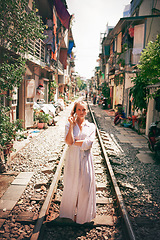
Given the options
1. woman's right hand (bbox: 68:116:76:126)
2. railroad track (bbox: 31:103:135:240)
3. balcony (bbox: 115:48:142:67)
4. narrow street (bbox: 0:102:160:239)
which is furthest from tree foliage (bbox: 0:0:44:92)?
balcony (bbox: 115:48:142:67)

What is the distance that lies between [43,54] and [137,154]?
10241mm

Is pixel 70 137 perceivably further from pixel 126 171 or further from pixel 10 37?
pixel 10 37

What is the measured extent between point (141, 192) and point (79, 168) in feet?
7.42

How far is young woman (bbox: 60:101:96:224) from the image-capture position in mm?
3146

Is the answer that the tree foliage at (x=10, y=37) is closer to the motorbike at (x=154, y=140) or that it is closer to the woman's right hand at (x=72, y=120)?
the woman's right hand at (x=72, y=120)

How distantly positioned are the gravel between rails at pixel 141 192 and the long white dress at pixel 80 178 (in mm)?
949

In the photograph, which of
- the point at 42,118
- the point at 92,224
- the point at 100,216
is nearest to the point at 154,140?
the point at 100,216

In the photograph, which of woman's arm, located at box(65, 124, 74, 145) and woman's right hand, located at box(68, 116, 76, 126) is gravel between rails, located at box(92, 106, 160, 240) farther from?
woman's right hand, located at box(68, 116, 76, 126)

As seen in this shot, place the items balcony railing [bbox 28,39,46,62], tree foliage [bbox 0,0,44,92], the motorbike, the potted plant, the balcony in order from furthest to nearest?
1. the balcony
2. the potted plant
3. balcony railing [bbox 28,39,46,62]
4. the motorbike
5. tree foliage [bbox 0,0,44,92]

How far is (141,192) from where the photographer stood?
15.4 ft

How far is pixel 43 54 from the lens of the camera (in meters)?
14.5

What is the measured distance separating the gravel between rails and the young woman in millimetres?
978

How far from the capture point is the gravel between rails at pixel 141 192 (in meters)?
3.47

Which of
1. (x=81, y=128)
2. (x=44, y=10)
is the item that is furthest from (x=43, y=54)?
(x=81, y=128)
